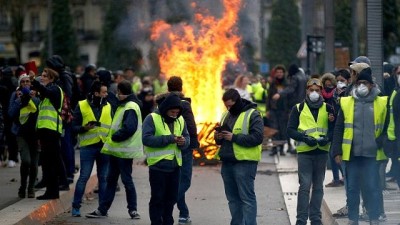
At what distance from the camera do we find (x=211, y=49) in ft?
85.7

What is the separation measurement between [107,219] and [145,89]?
11.9m

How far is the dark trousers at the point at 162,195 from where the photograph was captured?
1374cm

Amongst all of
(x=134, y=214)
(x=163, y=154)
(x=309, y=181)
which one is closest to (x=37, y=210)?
(x=134, y=214)

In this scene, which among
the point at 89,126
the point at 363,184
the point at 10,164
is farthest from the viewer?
the point at 10,164

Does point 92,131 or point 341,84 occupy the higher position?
point 341,84

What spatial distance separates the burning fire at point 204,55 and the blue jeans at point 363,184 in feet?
38.0

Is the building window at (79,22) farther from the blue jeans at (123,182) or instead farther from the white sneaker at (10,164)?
the blue jeans at (123,182)

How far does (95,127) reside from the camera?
16.7 metres

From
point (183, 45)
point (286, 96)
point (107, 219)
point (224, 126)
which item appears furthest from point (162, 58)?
point (224, 126)

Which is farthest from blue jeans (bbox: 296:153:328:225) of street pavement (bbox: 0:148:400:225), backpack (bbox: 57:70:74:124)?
backpack (bbox: 57:70:74:124)

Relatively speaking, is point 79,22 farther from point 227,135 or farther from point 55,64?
point 227,135

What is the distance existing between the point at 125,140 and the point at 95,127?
872 mm

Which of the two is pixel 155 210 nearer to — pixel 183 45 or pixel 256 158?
pixel 256 158

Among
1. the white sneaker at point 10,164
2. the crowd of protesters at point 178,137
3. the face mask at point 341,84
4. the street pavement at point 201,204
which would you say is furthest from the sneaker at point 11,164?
the face mask at point 341,84
